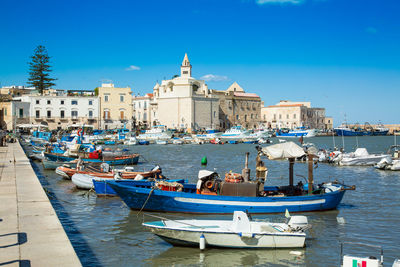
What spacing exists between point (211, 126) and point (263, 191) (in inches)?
3265

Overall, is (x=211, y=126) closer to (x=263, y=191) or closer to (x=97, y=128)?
(x=97, y=128)

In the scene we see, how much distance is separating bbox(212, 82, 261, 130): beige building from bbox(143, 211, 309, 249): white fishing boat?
308ft

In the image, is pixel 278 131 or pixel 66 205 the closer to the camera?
pixel 66 205

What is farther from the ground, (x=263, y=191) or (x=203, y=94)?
(x=203, y=94)

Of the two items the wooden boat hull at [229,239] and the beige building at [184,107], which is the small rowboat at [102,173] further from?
the beige building at [184,107]

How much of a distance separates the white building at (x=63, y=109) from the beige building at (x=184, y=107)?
1948 centimetres

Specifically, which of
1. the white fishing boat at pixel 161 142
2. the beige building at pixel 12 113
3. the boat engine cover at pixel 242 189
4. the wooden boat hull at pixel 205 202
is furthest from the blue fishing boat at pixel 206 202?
the beige building at pixel 12 113

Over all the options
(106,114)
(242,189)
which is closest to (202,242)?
(242,189)

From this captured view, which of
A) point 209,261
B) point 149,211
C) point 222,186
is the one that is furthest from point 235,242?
point 149,211

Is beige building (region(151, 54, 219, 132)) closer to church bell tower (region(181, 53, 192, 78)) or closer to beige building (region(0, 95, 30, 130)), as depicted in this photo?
church bell tower (region(181, 53, 192, 78))

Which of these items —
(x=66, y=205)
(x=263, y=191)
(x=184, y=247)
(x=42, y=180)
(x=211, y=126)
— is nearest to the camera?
(x=184, y=247)

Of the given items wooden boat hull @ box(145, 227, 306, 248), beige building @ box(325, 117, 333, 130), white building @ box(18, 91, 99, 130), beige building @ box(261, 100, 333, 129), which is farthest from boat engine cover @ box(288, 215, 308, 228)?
beige building @ box(325, 117, 333, 130)

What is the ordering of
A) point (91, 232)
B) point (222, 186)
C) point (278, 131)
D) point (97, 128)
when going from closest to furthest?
point (91, 232)
point (222, 186)
point (97, 128)
point (278, 131)

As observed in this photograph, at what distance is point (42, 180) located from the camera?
82.2 ft
